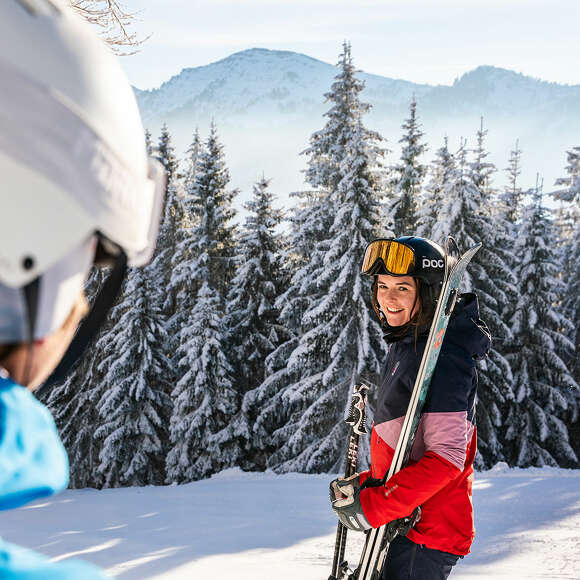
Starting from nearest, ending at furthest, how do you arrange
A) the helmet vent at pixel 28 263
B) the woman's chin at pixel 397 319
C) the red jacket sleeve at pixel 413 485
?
the helmet vent at pixel 28 263, the red jacket sleeve at pixel 413 485, the woman's chin at pixel 397 319

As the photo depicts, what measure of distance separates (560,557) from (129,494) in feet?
23.3

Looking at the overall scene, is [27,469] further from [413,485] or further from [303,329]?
[303,329]

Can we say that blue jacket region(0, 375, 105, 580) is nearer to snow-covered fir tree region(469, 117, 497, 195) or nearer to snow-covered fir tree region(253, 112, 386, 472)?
snow-covered fir tree region(253, 112, 386, 472)

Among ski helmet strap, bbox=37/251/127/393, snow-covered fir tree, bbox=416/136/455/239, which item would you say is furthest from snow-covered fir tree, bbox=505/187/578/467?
ski helmet strap, bbox=37/251/127/393

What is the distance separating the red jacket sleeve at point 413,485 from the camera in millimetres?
2266

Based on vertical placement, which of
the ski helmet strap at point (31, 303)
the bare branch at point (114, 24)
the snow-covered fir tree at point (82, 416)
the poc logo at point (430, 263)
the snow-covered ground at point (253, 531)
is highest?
the bare branch at point (114, 24)

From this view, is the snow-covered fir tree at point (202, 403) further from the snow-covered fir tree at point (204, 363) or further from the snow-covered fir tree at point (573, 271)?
the snow-covered fir tree at point (573, 271)

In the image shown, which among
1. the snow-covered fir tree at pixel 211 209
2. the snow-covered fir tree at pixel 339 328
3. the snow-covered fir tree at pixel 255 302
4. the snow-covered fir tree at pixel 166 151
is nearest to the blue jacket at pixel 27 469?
the snow-covered fir tree at pixel 339 328

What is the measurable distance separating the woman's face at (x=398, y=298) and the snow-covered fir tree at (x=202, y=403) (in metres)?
17.1

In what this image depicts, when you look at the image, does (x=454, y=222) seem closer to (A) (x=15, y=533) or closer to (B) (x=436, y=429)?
(A) (x=15, y=533)

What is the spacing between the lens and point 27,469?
70cm

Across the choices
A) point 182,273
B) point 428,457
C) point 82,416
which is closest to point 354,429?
point 428,457

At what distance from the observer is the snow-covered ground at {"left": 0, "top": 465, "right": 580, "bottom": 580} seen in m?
5.52

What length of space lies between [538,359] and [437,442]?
21227 millimetres
